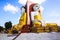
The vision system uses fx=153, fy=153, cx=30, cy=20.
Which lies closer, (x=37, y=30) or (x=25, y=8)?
(x=37, y=30)

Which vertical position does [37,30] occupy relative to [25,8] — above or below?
below

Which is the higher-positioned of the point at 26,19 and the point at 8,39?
the point at 26,19

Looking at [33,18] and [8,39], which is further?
[33,18]

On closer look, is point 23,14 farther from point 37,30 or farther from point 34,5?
point 37,30

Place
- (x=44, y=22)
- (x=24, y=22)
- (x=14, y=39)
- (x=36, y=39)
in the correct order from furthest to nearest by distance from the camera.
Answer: (x=24, y=22), (x=44, y=22), (x=14, y=39), (x=36, y=39)

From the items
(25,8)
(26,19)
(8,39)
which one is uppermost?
(25,8)

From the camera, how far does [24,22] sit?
19.5ft

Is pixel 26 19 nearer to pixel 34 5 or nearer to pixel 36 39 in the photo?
pixel 34 5

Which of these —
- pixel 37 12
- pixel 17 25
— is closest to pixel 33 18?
pixel 37 12

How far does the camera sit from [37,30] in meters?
4.13

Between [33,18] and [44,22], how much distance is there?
1.70ft

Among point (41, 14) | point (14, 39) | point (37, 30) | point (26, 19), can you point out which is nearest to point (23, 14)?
point (26, 19)

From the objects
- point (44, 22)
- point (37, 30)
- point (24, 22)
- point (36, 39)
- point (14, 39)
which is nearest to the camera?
point (36, 39)

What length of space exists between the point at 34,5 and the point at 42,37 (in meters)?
2.72
